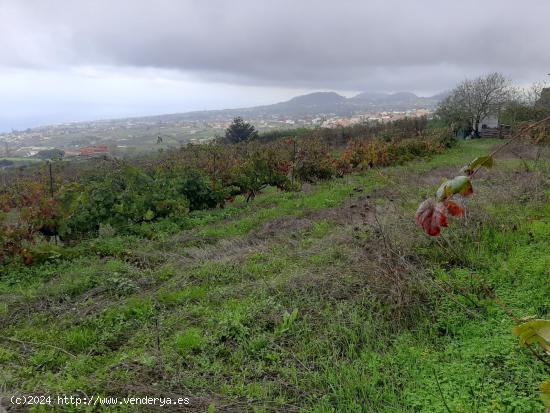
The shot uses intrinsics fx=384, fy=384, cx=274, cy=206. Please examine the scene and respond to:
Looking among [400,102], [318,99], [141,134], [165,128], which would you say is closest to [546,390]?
[141,134]

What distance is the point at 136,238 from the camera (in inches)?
288

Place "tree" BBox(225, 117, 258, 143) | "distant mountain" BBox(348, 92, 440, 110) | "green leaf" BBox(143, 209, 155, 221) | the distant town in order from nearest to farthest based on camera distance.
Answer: "green leaf" BBox(143, 209, 155, 221), "tree" BBox(225, 117, 258, 143), the distant town, "distant mountain" BBox(348, 92, 440, 110)

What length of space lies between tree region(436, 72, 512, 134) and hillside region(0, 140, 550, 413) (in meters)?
25.9

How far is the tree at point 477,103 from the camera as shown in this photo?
29.6m

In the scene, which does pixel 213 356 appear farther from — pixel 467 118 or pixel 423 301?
pixel 467 118

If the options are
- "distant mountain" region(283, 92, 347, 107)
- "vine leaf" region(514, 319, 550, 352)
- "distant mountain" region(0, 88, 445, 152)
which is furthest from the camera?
"distant mountain" region(283, 92, 347, 107)

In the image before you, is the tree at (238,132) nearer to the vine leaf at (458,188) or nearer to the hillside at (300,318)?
the hillside at (300,318)

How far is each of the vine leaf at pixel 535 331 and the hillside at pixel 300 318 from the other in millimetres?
1667

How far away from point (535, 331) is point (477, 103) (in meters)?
33.6

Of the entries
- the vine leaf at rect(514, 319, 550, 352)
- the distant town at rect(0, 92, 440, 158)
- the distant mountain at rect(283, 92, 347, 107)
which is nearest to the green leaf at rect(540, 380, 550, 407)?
the vine leaf at rect(514, 319, 550, 352)

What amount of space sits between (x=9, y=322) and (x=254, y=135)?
2414 centimetres

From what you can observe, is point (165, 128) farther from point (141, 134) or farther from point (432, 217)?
point (432, 217)

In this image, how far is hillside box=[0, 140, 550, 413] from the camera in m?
2.79

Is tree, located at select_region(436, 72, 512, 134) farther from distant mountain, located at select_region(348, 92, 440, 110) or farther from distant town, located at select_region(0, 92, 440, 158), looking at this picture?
distant mountain, located at select_region(348, 92, 440, 110)
